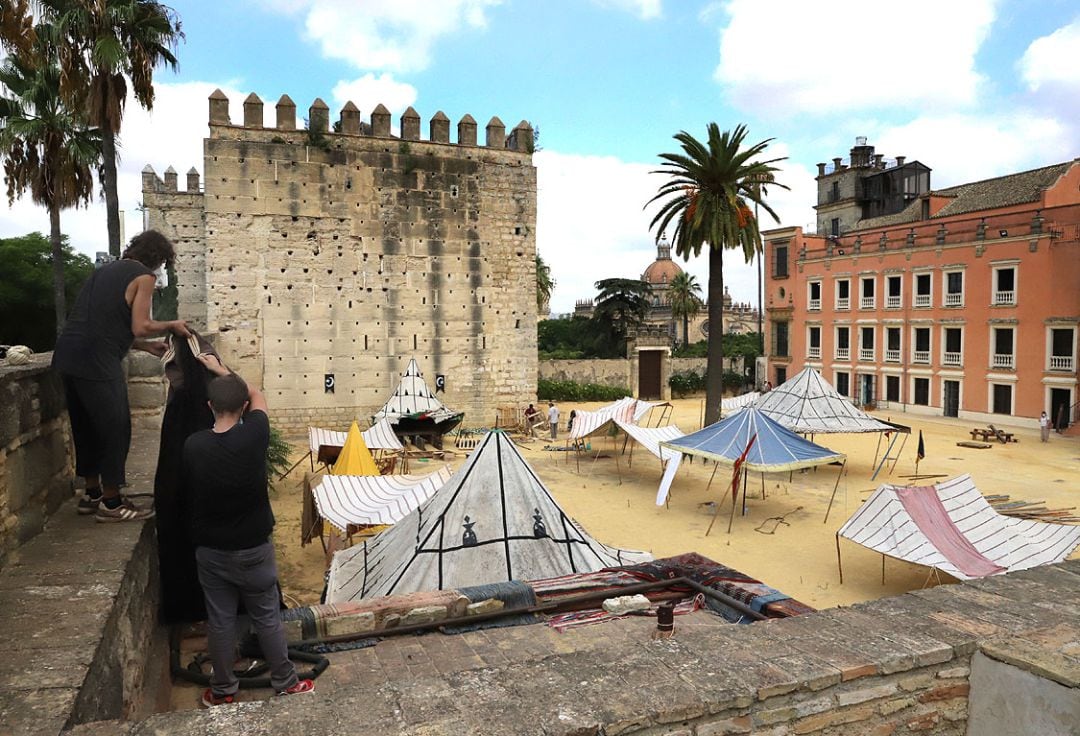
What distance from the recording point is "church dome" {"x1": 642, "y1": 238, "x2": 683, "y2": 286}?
226ft

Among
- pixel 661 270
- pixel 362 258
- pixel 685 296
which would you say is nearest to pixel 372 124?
pixel 362 258

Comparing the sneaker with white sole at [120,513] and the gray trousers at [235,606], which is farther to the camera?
the sneaker with white sole at [120,513]

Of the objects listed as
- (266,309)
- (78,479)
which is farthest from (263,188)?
(78,479)

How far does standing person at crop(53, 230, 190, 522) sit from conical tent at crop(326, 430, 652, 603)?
3210 millimetres

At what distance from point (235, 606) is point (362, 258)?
805 inches

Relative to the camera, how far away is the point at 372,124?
75.6 ft

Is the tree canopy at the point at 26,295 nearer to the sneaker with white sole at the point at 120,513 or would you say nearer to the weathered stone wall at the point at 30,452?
the weathered stone wall at the point at 30,452

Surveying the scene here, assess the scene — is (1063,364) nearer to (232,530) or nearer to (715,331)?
(715,331)

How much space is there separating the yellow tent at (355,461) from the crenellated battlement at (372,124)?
504 inches

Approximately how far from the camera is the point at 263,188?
22.0 m

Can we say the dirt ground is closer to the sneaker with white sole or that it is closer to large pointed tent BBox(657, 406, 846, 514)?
large pointed tent BBox(657, 406, 846, 514)

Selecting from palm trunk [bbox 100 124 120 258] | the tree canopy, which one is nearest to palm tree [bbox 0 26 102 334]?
palm trunk [bbox 100 124 120 258]

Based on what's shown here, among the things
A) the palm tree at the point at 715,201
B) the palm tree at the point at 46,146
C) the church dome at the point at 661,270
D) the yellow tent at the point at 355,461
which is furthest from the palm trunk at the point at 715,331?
the church dome at the point at 661,270

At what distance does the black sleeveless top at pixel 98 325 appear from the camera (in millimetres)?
3953
